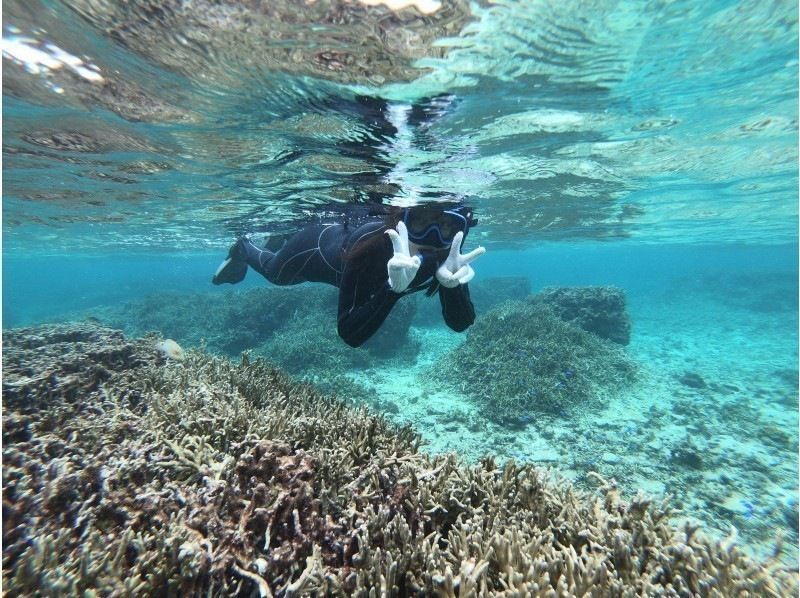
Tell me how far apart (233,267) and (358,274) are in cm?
788

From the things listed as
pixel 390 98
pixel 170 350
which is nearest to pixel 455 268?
pixel 390 98

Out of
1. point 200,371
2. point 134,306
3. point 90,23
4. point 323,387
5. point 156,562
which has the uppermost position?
point 90,23

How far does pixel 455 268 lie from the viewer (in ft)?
18.2

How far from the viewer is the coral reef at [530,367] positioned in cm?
1046

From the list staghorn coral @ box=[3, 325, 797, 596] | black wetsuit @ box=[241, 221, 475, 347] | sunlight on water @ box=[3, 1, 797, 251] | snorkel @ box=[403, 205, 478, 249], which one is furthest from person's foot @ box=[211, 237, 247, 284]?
snorkel @ box=[403, 205, 478, 249]

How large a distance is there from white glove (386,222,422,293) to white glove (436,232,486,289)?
0.71m

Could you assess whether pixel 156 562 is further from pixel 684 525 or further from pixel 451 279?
pixel 451 279

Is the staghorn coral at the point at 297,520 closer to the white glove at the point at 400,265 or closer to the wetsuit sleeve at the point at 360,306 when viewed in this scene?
the wetsuit sleeve at the point at 360,306

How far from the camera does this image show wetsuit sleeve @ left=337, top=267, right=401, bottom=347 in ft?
17.0

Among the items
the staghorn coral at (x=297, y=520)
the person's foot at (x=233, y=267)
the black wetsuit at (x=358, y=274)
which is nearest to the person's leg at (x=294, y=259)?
the black wetsuit at (x=358, y=274)

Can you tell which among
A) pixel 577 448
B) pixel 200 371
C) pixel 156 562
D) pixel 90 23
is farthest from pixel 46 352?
pixel 577 448

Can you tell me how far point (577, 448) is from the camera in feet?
28.7

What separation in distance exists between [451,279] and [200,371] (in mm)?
4176

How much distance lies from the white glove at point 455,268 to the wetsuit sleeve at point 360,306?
2.40 ft
